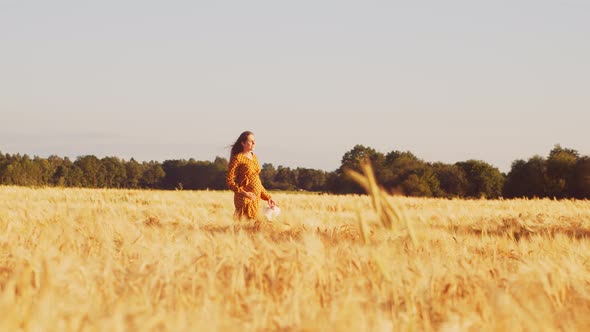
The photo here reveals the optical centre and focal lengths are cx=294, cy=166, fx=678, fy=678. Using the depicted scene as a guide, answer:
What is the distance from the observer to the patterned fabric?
9.05 m

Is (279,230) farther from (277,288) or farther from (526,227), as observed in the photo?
(526,227)

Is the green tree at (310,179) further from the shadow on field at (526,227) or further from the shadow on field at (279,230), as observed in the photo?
the shadow on field at (279,230)

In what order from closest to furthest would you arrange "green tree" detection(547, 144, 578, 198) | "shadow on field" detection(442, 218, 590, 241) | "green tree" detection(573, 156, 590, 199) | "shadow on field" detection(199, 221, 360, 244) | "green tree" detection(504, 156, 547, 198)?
"shadow on field" detection(199, 221, 360, 244)
"shadow on field" detection(442, 218, 590, 241)
"green tree" detection(573, 156, 590, 199)
"green tree" detection(547, 144, 578, 198)
"green tree" detection(504, 156, 547, 198)

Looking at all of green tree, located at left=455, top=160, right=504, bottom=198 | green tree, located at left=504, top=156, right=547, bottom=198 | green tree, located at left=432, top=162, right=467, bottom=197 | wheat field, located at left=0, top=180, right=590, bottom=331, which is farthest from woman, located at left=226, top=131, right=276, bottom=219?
green tree, located at left=455, top=160, right=504, bottom=198

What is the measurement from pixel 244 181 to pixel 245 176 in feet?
0.24

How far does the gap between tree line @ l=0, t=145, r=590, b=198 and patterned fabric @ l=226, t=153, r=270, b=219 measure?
23.8 meters

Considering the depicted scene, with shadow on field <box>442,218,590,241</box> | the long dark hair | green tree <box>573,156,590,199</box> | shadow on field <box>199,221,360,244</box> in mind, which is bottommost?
shadow on field <box>442,218,590,241</box>

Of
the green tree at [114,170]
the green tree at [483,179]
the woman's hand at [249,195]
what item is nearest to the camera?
the woman's hand at [249,195]

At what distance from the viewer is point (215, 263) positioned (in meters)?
3.27

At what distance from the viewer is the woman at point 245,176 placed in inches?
355

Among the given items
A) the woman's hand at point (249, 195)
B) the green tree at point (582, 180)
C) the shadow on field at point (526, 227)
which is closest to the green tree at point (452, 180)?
the green tree at point (582, 180)

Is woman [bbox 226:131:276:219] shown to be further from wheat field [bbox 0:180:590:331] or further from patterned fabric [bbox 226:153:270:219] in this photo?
wheat field [bbox 0:180:590:331]

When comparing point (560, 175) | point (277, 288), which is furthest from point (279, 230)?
point (560, 175)

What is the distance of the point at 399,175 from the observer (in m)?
60.1
